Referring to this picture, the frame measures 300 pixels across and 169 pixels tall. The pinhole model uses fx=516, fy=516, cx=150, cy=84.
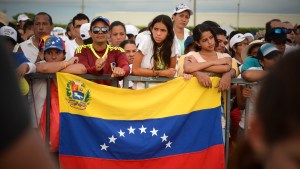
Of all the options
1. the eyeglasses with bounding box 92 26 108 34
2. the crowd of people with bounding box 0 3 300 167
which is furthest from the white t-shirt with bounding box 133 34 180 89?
the eyeglasses with bounding box 92 26 108 34

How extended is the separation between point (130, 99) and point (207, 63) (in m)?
0.99

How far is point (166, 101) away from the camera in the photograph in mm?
5996

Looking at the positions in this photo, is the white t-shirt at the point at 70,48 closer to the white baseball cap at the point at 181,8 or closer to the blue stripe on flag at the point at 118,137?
the white baseball cap at the point at 181,8

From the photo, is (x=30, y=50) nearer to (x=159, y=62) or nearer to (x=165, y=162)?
(x=159, y=62)

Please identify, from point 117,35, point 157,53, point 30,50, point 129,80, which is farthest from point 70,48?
point 129,80

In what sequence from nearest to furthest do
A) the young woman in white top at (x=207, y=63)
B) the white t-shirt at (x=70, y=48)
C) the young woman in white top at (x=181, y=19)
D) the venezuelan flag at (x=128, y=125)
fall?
the venezuelan flag at (x=128, y=125) → the young woman in white top at (x=207, y=63) → the white t-shirt at (x=70, y=48) → the young woman in white top at (x=181, y=19)

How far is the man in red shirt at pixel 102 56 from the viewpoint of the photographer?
5.91 m

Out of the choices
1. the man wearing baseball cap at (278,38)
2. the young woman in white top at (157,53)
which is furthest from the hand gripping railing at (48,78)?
the man wearing baseball cap at (278,38)

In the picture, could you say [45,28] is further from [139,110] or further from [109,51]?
[139,110]

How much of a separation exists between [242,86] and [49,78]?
2.36 meters

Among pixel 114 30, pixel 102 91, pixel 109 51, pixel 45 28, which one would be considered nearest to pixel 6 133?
pixel 102 91

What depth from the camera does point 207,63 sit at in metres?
6.00

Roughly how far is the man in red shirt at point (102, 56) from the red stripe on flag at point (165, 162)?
954 millimetres

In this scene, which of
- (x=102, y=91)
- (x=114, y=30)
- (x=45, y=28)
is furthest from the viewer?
(x=114, y=30)
